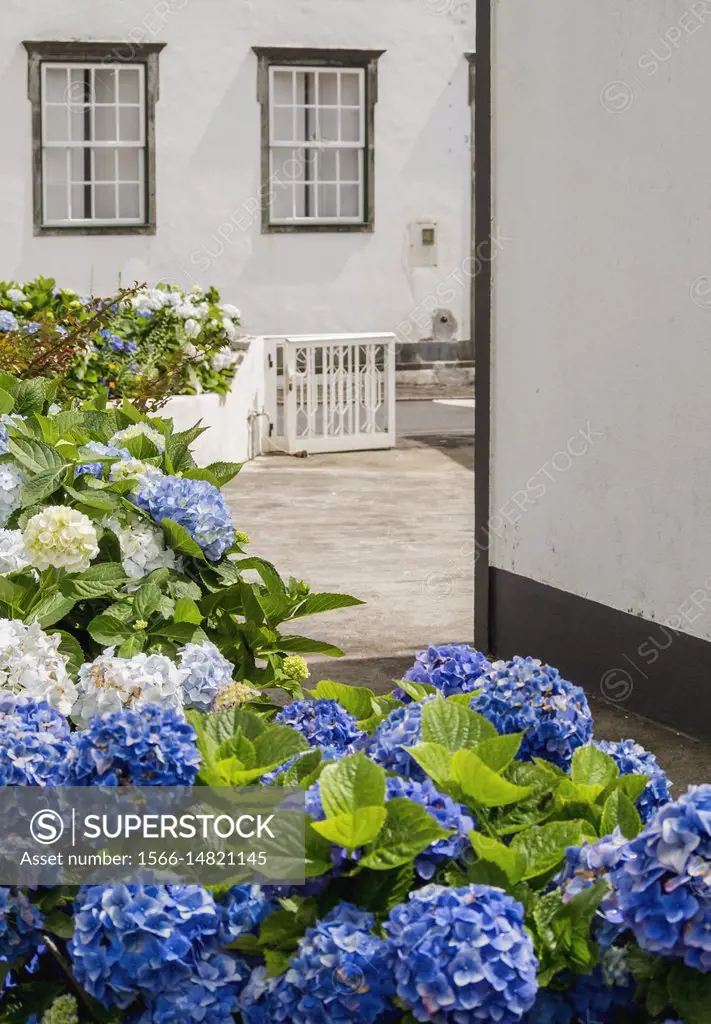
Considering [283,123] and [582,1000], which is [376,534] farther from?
[283,123]

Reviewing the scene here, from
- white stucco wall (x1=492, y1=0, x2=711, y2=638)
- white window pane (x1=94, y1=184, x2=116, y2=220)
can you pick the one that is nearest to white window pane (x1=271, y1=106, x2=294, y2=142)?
white window pane (x1=94, y1=184, x2=116, y2=220)

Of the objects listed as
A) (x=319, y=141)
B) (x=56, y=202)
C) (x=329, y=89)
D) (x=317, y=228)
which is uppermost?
(x=329, y=89)

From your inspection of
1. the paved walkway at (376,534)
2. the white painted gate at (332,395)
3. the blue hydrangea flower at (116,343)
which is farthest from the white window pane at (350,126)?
the blue hydrangea flower at (116,343)

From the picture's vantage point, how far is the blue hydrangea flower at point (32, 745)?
1805mm

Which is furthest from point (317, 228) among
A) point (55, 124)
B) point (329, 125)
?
point (55, 124)

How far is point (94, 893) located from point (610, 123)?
14.4ft

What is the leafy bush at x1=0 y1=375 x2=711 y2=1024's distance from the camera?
147 cm

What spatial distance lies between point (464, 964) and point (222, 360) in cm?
1074

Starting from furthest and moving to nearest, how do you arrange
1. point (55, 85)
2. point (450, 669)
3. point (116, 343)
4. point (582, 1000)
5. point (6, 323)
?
point (55, 85) < point (116, 343) < point (6, 323) < point (450, 669) < point (582, 1000)

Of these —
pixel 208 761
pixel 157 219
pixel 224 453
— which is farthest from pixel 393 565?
pixel 157 219

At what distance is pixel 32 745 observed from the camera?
6.04ft

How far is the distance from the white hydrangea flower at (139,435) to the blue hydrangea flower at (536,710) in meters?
1.75

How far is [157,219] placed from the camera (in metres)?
19.3

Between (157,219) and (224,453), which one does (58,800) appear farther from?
(157,219)
